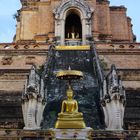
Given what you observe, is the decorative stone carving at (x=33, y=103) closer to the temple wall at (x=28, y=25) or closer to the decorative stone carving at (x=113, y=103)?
the decorative stone carving at (x=113, y=103)

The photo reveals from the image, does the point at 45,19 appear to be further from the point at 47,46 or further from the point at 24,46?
the point at 24,46

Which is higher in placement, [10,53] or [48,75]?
[10,53]

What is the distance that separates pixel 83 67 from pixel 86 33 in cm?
672

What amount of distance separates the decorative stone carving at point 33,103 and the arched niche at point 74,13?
1058 centimetres

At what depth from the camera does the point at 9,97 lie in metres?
21.5

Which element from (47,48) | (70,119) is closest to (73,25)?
(47,48)

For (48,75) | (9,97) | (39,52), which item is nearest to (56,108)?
(48,75)

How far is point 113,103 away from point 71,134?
543 centimetres

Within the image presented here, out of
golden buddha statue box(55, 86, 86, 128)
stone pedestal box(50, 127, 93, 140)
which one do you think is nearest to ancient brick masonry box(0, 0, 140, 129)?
golden buddha statue box(55, 86, 86, 128)

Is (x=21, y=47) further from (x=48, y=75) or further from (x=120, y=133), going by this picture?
(x=120, y=133)

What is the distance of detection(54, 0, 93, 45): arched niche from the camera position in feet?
92.6

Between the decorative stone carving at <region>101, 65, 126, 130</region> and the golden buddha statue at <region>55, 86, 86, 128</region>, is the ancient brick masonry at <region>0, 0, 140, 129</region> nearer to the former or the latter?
the decorative stone carving at <region>101, 65, 126, 130</region>

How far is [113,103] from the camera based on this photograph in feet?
54.6

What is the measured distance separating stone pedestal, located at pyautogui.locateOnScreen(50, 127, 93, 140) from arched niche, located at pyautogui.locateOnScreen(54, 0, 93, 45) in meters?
16.6
